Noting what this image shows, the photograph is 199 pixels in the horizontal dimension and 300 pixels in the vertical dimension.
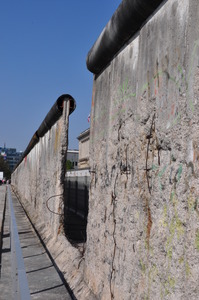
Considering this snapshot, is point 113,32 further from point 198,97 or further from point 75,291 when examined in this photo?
point 75,291

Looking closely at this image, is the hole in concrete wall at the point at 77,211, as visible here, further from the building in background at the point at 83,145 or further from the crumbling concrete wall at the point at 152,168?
the building in background at the point at 83,145

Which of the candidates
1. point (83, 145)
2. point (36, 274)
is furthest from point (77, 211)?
point (83, 145)

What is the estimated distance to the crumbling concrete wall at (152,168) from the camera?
2.63 metres

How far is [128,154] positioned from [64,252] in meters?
3.30

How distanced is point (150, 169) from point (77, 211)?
1122cm

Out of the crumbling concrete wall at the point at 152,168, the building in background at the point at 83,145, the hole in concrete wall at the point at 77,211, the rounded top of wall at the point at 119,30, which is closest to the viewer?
the crumbling concrete wall at the point at 152,168

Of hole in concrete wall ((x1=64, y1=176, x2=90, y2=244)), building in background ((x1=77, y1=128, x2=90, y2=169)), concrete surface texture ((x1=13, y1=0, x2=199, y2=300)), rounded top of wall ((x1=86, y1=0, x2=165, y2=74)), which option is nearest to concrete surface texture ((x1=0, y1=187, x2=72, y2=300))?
concrete surface texture ((x1=13, y1=0, x2=199, y2=300))

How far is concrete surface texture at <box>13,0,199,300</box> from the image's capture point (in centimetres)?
264

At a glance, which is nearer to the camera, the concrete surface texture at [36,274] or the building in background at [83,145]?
the concrete surface texture at [36,274]

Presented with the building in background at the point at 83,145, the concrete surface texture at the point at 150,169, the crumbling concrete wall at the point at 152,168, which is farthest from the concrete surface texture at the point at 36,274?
the building in background at the point at 83,145

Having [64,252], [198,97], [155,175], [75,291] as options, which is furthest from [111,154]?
[64,252]

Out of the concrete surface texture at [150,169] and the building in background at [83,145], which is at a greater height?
the building in background at [83,145]

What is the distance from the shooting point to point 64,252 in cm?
684

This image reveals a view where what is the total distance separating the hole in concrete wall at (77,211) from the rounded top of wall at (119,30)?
427 centimetres
